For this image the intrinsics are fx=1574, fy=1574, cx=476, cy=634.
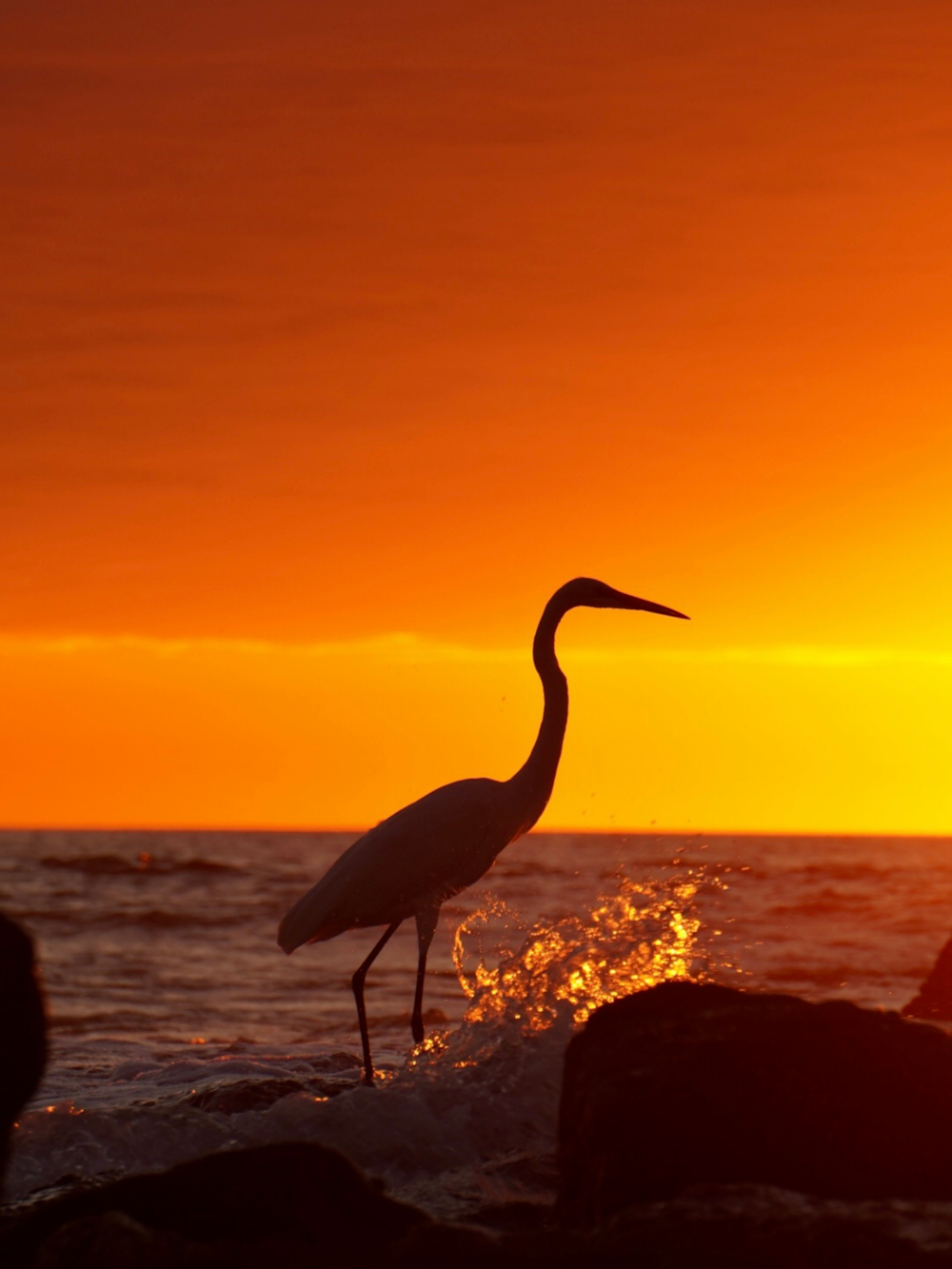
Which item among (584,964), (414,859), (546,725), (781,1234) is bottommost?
(781,1234)

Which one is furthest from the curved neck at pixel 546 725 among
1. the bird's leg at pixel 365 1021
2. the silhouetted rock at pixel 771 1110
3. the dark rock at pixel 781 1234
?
the dark rock at pixel 781 1234

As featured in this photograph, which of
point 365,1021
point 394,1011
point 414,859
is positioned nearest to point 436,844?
point 414,859

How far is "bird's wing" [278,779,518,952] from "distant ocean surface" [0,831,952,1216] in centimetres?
53

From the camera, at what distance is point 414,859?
9.62 m

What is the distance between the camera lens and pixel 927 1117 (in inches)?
220

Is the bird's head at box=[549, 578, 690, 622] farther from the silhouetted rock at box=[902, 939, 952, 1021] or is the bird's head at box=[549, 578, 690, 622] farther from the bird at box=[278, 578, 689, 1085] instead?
the silhouetted rock at box=[902, 939, 952, 1021]

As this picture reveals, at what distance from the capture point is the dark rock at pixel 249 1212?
16.0ft

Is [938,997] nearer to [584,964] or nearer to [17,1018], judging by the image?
[584,964]

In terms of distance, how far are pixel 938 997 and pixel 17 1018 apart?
29.1ft

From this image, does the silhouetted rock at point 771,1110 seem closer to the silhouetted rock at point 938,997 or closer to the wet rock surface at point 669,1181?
the wet rock surface at point 669,1181

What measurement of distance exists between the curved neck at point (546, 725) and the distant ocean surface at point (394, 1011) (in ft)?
2.57

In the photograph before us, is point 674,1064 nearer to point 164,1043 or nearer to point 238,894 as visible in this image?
point 164,1043

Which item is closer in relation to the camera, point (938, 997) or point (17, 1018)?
point (17, 1018)

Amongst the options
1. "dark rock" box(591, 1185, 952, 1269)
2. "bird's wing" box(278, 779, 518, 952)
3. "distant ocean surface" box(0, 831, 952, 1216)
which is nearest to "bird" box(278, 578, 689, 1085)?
"bird's wing" box(278, 779, 518, 952)
